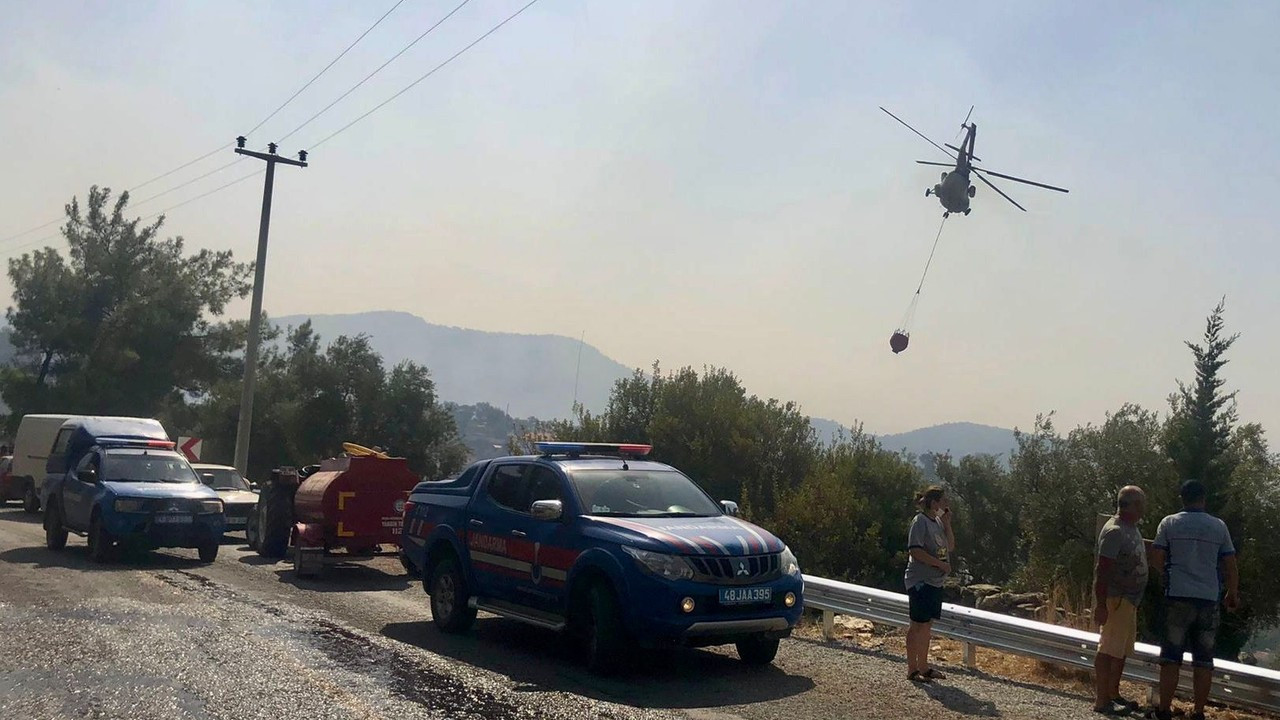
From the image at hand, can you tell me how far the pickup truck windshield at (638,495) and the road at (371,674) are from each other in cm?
130

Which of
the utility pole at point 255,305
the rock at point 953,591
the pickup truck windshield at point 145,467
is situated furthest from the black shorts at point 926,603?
the utility pole at point 255,305

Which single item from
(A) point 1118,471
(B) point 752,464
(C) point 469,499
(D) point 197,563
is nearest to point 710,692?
(C) point 469,499

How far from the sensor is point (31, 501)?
29750 mm

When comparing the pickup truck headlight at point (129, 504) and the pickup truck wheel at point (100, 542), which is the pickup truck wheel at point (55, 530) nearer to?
the pickup truck wheel at point (100, 542)

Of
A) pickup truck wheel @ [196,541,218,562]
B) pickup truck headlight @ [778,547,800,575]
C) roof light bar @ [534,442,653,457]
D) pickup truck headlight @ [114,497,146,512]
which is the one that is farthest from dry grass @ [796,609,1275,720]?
pickup truck headlight @ [114,497,146,512]

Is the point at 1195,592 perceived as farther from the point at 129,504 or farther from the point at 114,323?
the point at 114,323

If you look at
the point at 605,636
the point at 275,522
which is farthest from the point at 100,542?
the point at 605,636

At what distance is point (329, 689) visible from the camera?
8328 mm

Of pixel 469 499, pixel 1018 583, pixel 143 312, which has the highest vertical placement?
pixel 143 312

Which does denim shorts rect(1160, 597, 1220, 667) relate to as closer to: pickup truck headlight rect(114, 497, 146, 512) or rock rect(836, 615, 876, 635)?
rock rect(836, 615, 876, 635)

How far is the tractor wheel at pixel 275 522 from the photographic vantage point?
1922 centimetres

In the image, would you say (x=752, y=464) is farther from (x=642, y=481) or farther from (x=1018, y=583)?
(x=642, y=481)

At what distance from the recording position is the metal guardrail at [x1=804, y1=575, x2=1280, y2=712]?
8188 millimetres

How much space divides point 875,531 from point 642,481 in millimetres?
16727
